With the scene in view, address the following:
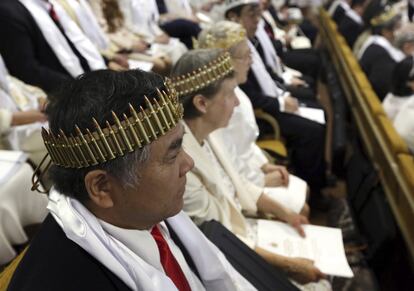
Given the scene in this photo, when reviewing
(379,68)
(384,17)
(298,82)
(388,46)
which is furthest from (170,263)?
(384,17)

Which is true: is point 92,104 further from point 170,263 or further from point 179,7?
point 179,7

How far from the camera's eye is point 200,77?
5.06 ft

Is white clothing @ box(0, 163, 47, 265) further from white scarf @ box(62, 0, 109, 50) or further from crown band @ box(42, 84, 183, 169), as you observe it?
white scarf @ box(62, 0, 109, 50)

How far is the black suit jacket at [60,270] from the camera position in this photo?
30.7 inches

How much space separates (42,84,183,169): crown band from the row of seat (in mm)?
1476

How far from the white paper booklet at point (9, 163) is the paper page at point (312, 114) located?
208 cm

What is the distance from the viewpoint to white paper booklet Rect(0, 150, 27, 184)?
1.50 meters

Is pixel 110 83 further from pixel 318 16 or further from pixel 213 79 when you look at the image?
pixel 318 16

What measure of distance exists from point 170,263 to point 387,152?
5.62 feet

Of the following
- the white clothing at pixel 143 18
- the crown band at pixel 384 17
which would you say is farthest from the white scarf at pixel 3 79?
the crown band at pixel 384 17

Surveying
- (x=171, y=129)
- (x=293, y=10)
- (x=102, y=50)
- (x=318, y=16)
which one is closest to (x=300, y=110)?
(x=102, y=50)

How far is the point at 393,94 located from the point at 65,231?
2868 mm

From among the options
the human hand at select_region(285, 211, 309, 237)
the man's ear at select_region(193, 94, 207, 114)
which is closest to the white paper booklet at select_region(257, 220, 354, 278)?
the human hand at select_region(285, 211, 309, 237)

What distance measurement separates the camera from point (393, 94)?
308 cm
